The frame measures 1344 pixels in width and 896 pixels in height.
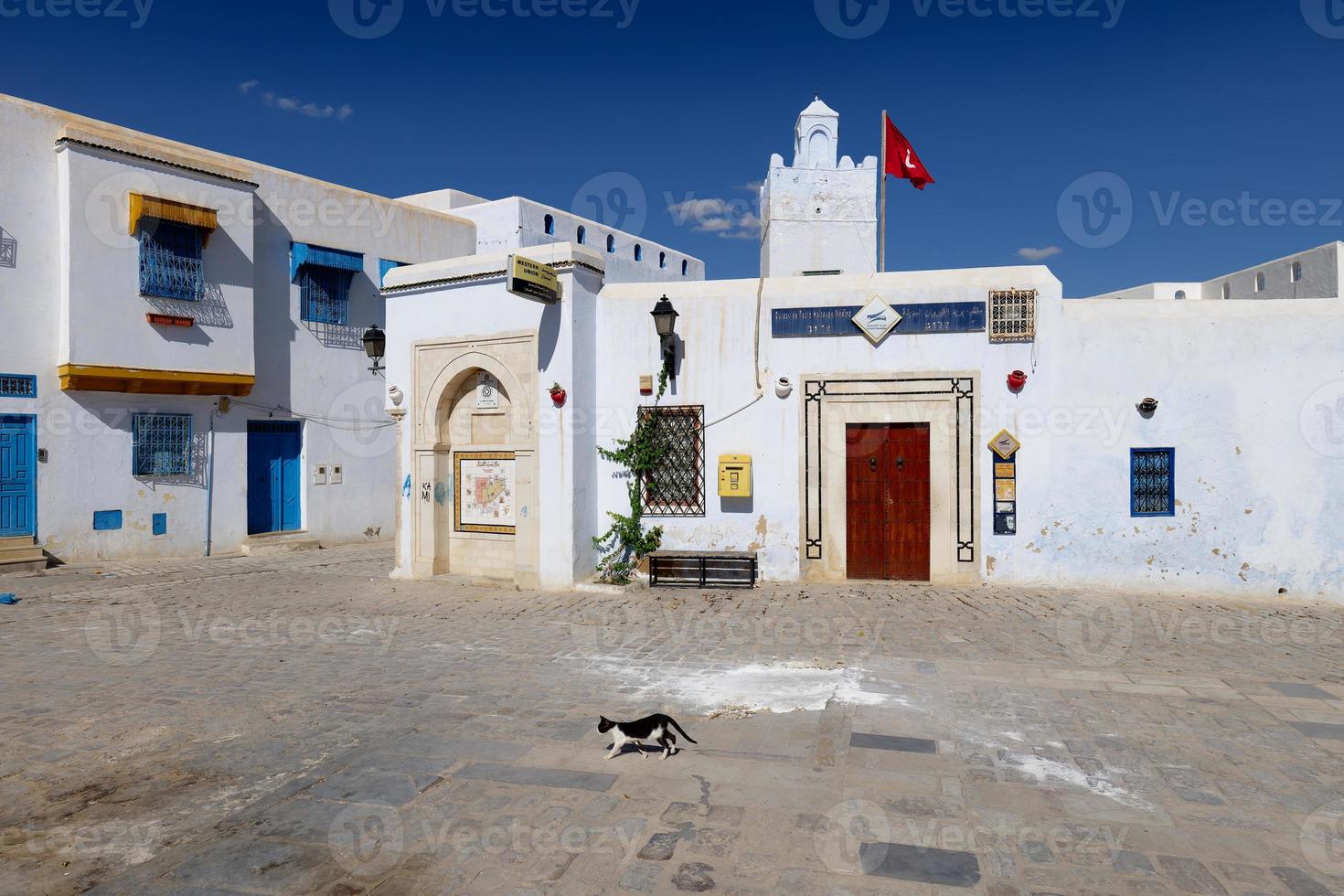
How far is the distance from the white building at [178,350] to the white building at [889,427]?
449 centimetres

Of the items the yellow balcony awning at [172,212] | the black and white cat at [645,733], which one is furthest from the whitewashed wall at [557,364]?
the black and white cat at [645,733]

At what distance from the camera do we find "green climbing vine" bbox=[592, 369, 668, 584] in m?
11.4

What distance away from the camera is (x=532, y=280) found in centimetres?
1037

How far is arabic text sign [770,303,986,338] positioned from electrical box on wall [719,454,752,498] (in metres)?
1.78

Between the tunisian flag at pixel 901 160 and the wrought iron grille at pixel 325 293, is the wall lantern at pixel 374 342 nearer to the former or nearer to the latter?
the wrought iron grille at pixel 325 293

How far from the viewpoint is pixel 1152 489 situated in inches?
417

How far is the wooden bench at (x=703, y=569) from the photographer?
1095 centimetres

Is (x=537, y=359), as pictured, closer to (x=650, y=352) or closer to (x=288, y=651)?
(x=650, y=352)

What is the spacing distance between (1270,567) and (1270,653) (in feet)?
11.2

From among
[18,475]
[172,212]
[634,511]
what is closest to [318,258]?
[172,212]

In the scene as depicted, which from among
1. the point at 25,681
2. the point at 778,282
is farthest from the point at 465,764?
the point at 778,282

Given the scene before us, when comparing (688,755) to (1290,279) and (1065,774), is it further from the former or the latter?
(1290,279)

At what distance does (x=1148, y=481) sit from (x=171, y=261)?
51.8ft

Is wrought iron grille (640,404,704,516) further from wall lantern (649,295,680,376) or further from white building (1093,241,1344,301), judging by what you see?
white building (1093,241,1344,301)
